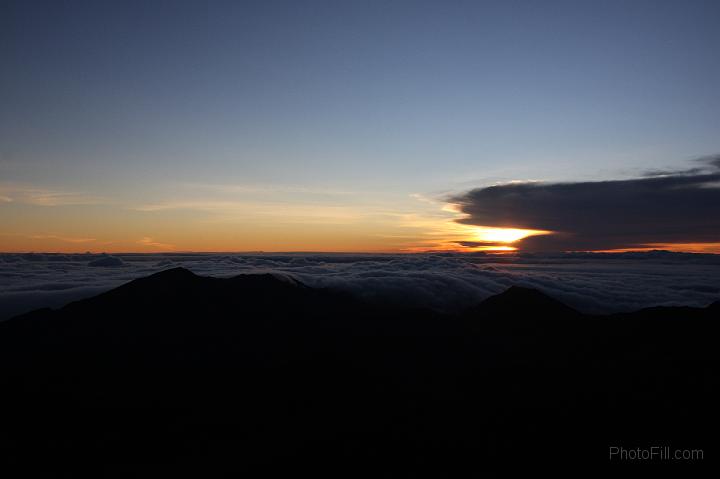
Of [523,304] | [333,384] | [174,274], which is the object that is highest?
[174,274]

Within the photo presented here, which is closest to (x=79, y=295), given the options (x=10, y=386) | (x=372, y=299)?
(x=10, y=386)

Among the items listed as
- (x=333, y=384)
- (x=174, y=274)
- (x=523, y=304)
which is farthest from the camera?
(x=174, y=274)

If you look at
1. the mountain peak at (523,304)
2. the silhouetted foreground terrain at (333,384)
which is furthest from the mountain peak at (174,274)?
the mountain peak at (523,304)

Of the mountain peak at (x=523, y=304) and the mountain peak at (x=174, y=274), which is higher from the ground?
the mountain peak at (x=174, y=274)

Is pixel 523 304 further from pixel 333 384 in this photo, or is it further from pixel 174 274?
pixel 174 274

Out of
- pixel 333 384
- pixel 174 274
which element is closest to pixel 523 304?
pixel 333 384

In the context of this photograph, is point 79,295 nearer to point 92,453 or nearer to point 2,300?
point 2,300

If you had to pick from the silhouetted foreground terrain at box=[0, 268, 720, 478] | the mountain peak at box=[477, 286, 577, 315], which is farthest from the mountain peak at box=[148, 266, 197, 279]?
the mountain peak at box=[477, 286, 577, 315]

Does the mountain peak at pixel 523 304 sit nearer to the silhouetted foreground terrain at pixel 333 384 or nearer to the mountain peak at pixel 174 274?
the silhouetted foreground terrain at pixel 333 384

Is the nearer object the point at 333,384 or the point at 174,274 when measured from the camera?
the point at 333,384
